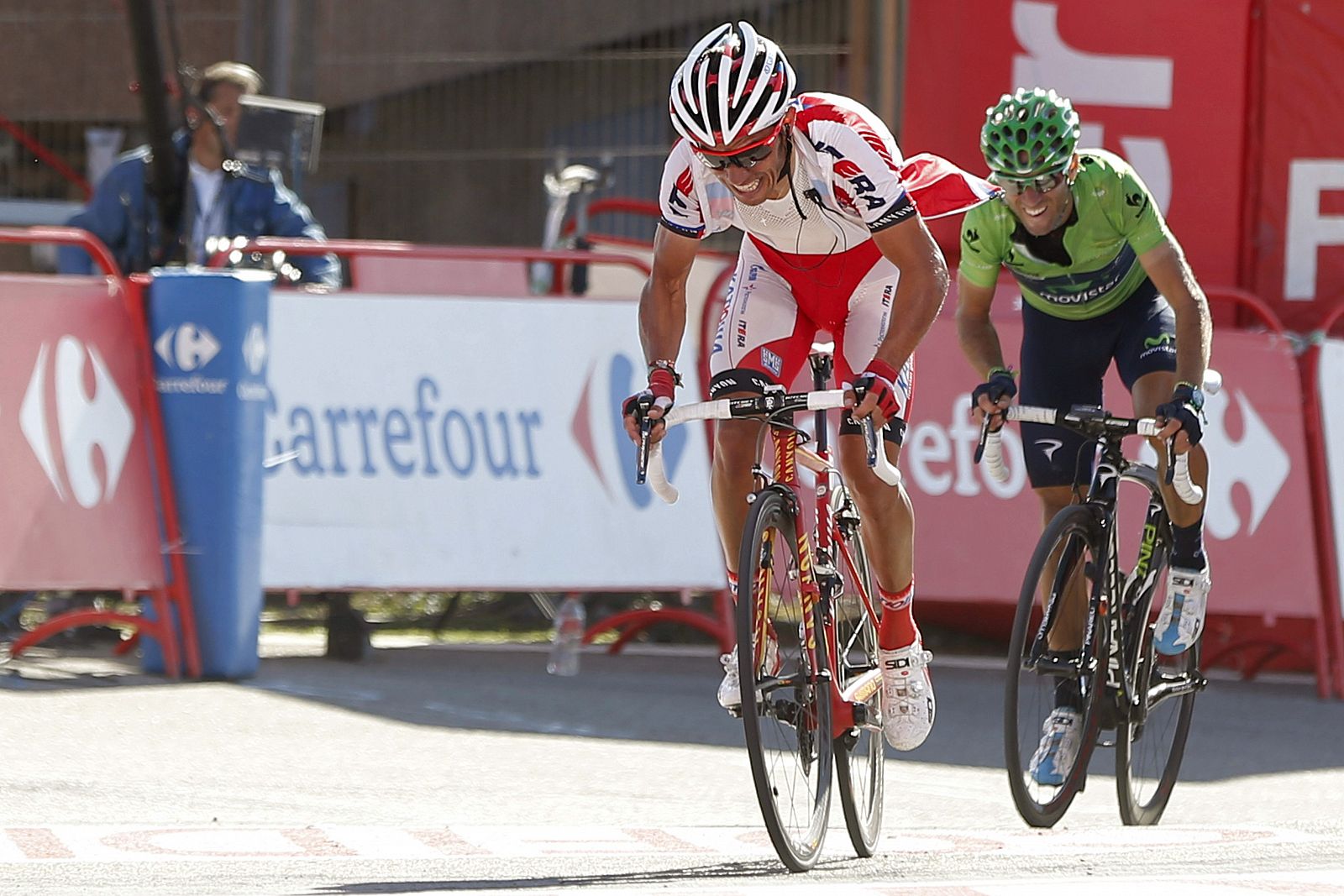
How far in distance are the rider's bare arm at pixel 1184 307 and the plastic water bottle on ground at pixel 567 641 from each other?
3.73m

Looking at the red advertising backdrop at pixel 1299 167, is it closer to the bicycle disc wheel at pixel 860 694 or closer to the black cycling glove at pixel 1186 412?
the black cycling glove at pixel 1186 412

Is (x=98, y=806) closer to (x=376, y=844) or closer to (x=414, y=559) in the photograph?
(x=376, y=844)

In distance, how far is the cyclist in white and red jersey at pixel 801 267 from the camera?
17.5 ft

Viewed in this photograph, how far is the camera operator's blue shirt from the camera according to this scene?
406 inches

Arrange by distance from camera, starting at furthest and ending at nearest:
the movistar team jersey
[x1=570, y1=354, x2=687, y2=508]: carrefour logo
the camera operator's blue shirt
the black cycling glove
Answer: the camera operator's blue shirt
[x1=570, y1=354, x2=687, y2=508]: carrefour logo
the movistar team jersey
the black cycling glove

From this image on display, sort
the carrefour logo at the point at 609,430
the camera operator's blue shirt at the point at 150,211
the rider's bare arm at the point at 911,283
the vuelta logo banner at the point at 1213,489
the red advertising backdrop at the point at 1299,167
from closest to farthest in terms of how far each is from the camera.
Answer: the rider's bare arm at the point at 911,283
the carrefour logo at the point at 609,430
the vuelta logo banner at the point at 1213,489
the camera operator's blue shirt at the point at 150,211
the red advertising backdrop at the point at 1299,167

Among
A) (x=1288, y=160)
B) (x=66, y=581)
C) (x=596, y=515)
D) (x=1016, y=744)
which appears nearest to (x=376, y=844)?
(x=1016, y=744)

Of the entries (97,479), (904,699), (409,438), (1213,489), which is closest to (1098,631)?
(904,699)

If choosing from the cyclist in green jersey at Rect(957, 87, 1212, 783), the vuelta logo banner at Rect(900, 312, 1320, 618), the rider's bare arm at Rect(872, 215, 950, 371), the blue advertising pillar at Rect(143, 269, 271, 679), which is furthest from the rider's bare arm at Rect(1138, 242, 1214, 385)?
the blue advertising pillar at Rect(143, 269, 271, 679)

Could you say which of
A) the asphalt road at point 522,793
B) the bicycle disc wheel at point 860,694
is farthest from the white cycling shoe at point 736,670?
the asphalt road at point 522,793

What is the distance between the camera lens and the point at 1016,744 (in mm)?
6188

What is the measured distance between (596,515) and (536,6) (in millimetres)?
6211

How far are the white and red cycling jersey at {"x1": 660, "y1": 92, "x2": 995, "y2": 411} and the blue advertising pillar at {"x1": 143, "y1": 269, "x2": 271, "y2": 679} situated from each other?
3080 mm

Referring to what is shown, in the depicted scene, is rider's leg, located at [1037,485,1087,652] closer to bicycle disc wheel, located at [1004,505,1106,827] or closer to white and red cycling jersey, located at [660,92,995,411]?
bicycle disc wheel, located at [1004,505,1106,827]
